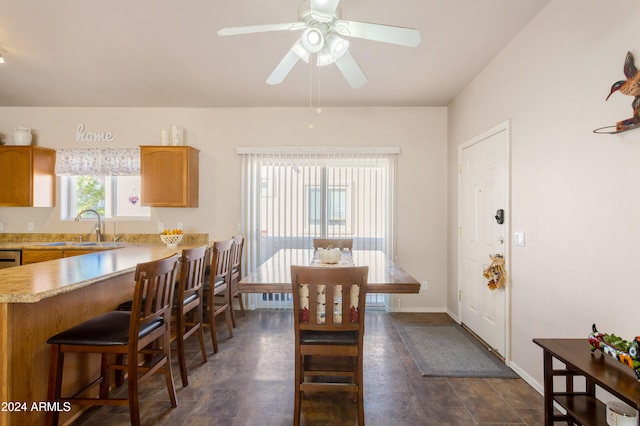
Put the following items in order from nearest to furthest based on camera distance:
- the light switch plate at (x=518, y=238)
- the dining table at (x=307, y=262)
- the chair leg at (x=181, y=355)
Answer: the dining table at (x=307, y=262), the chair leg at (x=181, y=355), the light switch plate at (x=518, y=238)

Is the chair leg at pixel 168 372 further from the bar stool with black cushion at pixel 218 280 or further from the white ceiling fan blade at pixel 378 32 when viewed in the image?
the white ceiling fan blade at pixel 378 32

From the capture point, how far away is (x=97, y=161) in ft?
12.9

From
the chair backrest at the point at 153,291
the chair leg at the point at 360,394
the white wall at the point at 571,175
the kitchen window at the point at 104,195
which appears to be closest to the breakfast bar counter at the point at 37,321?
the chair backrest at the point at 153,291

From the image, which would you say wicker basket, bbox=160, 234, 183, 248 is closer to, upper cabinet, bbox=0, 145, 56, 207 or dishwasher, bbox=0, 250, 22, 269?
dishwasher, bbox=0, 250, 22, 269

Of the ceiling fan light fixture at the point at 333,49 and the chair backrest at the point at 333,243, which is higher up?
the ceiling fan light fixture at the point at 333,49

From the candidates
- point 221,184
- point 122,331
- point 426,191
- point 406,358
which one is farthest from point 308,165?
point 122,331

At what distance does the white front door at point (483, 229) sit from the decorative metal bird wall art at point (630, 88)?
102 centimetres

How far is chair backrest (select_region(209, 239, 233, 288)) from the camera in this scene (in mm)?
2717

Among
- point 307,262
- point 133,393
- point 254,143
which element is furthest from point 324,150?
point 133,393

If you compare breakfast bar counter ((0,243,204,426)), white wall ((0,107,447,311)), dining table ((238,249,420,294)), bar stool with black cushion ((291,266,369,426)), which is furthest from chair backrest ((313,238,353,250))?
breakfast bar counter ((0,243,204,426))

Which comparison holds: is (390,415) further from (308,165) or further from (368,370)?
(308,165)

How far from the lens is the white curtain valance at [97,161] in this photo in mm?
3918

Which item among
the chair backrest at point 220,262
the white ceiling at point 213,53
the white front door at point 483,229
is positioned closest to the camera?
the white ceiling at point 213,53

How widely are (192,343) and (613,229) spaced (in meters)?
3.28
